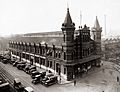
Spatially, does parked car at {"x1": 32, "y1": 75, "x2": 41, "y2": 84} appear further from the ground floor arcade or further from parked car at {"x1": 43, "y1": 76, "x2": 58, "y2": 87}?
the ground floor arcade

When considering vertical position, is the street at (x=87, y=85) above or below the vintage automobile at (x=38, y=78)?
below

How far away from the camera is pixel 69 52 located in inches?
1288

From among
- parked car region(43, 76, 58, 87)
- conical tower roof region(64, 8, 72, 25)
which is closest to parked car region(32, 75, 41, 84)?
parked car region(43, 76, 58, 87)

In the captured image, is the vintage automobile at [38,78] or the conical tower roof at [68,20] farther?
the conical tower roof at [68,20]

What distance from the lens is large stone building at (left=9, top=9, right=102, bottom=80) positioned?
32781 mm

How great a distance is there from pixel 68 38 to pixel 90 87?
1212 cm

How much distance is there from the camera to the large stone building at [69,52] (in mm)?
32781

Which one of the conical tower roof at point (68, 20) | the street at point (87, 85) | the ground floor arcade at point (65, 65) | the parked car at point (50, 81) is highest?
the conical tower roof at point (68, 20)

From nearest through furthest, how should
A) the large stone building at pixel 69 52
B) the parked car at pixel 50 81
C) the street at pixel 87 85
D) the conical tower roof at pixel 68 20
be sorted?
the street at pixel 87 85
the parked car at pixel 50 81
the large stone building at pixel 69 52
the conical tower roof at pixel 68 20

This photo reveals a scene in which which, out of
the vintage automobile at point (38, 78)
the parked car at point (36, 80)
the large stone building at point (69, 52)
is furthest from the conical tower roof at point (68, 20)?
the parked car at point (36, 80)

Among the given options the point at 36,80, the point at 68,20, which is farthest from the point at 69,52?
the point at 36,80

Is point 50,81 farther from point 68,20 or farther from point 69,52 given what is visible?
point 68,20

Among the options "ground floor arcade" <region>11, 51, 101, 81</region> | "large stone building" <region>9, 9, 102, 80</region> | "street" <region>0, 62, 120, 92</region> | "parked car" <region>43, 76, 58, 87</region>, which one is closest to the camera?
"street" <region>0, 62, 120, 92</region>

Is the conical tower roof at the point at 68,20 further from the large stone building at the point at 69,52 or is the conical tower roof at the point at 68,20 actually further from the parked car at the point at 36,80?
the parked car at the point at 36,80
